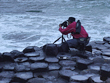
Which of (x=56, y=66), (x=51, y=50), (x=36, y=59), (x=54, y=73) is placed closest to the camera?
(x=54, y=73)

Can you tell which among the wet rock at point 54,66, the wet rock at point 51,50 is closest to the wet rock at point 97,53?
the wet rock at point 51,50

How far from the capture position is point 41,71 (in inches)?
184

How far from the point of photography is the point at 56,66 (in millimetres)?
4973

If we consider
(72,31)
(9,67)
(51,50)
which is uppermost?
(72,31)

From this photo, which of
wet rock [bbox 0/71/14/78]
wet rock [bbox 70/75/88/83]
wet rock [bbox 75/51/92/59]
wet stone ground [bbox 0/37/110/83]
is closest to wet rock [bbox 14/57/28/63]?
wet stone ground [bbox 0/37/110/83]

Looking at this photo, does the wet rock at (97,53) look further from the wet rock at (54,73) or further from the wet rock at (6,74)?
the wet rock at (6,74)

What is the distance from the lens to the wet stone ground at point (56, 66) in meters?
4.17

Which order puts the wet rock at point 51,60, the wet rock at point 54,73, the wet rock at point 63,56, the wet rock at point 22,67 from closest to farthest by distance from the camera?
1. the wet rock at point 54,73
2. the wet rock at point 22,67
3. the wet rock at point 51,60
4. the wet rock at point 63,56

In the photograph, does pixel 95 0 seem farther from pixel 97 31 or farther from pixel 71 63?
pixel 71 63

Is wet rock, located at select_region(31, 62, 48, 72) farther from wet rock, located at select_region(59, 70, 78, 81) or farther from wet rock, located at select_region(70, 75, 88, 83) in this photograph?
wet rock, located at select_region(70, 75, 88, 83)

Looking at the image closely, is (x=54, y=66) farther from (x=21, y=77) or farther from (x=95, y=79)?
(x=95, y=79)

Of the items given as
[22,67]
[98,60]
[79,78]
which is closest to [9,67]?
[22,67]

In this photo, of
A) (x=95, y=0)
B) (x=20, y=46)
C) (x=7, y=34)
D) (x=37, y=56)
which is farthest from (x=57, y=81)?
(x=95, y=0)

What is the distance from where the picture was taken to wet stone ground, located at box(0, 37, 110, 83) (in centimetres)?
417
